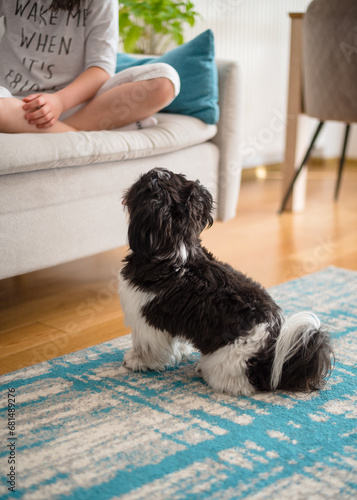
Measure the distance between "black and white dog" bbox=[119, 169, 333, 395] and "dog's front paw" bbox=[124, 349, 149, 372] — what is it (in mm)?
51

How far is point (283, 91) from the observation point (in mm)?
3957

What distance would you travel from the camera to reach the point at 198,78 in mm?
1907

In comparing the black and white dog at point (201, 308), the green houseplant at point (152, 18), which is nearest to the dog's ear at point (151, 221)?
the black and white dog at point (201, 308)

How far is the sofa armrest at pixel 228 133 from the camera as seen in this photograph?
2.04m

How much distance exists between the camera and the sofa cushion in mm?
1415

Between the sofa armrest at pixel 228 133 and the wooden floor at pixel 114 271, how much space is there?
23 centimetres

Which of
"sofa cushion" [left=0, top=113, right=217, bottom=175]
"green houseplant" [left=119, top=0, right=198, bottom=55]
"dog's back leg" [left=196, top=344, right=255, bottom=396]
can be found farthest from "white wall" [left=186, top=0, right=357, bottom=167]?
"dog's back leg" [left=196, top=344, right=255, bottom=396]

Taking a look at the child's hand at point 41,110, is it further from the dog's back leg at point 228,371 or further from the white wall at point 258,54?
the white wall at point 258,54

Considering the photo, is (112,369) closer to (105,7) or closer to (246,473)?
(246,473)

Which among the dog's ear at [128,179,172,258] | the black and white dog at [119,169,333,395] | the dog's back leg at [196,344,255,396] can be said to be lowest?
the dog's back leg at [196,344,255,396]

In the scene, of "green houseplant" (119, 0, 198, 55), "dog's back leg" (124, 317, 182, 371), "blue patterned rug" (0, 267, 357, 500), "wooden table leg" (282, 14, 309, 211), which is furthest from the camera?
"wooden table leg" (282, 14, 309, 211)

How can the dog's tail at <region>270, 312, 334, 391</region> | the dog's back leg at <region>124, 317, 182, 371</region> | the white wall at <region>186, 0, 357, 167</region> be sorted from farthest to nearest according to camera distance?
the white wall at <region>186, 0, 357, 167</region>
the dog's back leg at <region>124, 317, 182, 371</region>
the dog's tail at <region>270, 312, 334, 391</region>

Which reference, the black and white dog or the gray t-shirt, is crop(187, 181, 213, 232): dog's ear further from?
the gray t-shirt

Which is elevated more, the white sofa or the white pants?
the white pants
